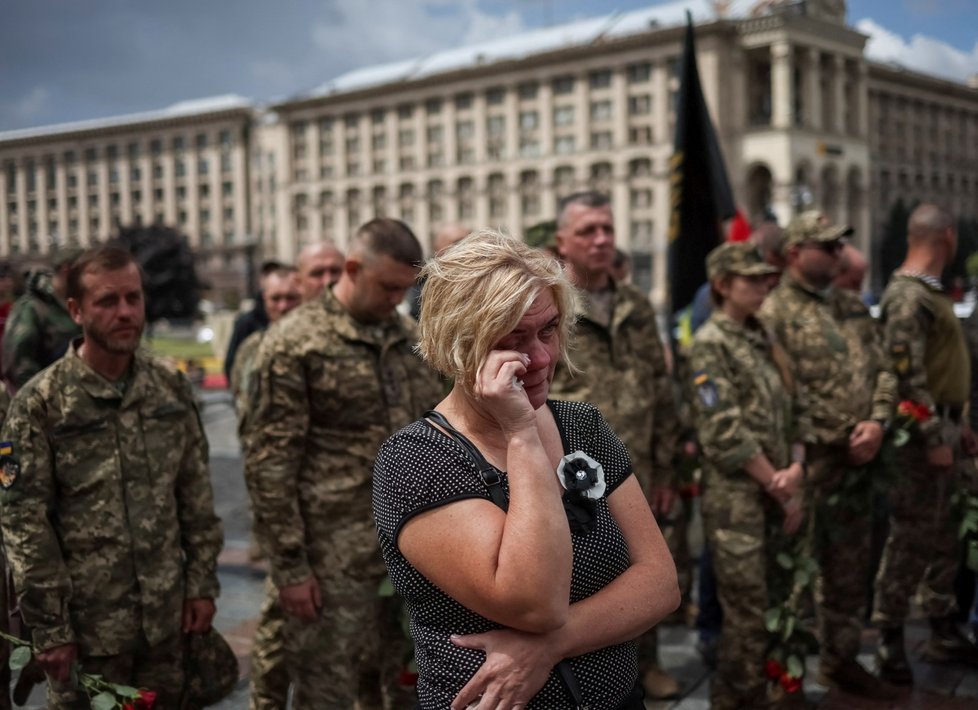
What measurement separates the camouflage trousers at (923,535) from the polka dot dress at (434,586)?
11.6ft

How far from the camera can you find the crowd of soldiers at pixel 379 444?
343 centimetres

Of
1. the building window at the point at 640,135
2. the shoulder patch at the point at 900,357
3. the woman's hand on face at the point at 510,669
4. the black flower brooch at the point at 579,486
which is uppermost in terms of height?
the building window at the point at 640,135

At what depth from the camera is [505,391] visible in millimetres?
1980

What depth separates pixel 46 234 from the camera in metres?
102

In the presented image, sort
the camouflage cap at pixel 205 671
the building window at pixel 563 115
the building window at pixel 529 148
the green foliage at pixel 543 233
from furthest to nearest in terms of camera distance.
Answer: the building window at pixel 529 148 < the building window at pixel 563 115 < the green foliage at pixel 543 233 < the camouflage cap at pixel 205 671

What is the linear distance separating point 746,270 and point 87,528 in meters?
2.99

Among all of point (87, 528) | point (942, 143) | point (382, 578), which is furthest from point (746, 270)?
point (942, 143)

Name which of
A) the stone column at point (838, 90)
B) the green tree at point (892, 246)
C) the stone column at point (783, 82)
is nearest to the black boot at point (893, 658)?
the green tree at point (892, 246)

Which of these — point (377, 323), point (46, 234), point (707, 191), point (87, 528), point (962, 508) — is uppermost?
point (46, 234)

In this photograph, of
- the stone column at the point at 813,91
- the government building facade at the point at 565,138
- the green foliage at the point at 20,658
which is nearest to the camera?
the green foliage at the point at 20,658

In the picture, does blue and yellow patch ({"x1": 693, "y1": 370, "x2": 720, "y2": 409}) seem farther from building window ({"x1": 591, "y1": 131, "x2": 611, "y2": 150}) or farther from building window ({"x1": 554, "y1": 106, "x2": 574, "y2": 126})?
building window ({"x1": 554, "y1": 106, "x2": 574, "y2": 126})

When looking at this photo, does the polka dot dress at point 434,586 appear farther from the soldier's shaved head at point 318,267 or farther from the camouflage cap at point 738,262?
the soldier's shaved head at point 318,267

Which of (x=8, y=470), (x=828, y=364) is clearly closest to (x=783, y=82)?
(x=828, y=364)

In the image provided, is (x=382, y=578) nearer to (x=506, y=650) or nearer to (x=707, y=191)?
(x=506, y=650)
